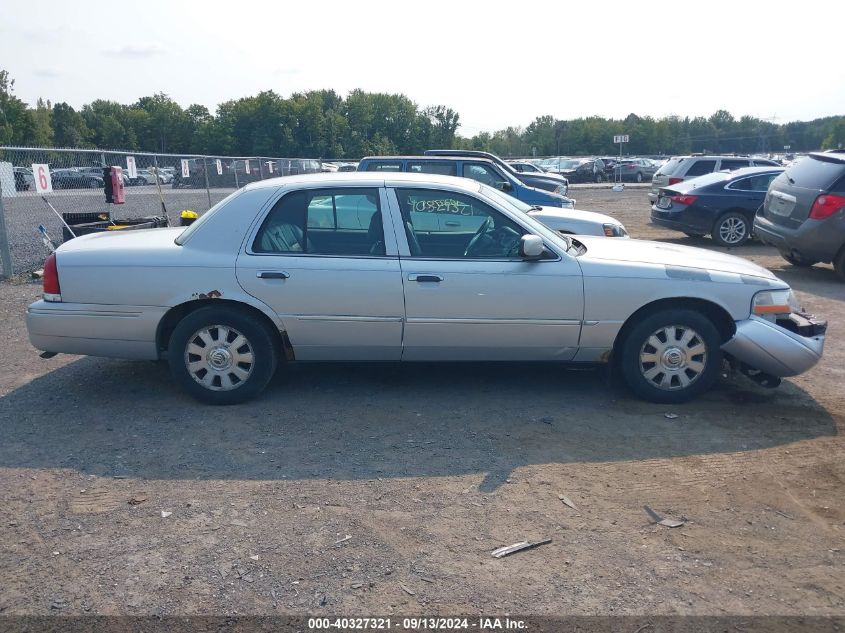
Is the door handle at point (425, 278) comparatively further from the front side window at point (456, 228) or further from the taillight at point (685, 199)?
the taillight at point (685, 199)

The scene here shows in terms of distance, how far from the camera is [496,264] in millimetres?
5398

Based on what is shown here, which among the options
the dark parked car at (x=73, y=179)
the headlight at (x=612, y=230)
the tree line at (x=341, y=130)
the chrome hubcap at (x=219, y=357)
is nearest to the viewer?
the chrome hubcap at (x=219, y=357)

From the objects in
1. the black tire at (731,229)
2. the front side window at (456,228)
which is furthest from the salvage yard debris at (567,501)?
the black tire at (731,229)

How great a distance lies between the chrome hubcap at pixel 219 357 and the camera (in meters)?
5.38

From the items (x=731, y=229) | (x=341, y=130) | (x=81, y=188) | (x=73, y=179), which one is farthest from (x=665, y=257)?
(x=341, y=130)

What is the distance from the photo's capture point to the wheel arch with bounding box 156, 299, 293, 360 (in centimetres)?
539

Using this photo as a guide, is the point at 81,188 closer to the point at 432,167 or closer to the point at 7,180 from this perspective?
the point at 7,180

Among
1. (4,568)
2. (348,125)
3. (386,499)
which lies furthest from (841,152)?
(348,125)

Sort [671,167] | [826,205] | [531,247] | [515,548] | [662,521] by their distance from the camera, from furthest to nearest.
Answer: [671,167], [826,205], [531,247], [662,521], [515,548]

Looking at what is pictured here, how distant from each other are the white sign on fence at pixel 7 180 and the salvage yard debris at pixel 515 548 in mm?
9537

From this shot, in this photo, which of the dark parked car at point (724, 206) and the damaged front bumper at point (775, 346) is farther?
the dark parked car at point (724, 206)

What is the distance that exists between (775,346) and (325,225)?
132 inches

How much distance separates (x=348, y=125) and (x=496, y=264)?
209 feet

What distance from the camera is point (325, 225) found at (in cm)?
552
